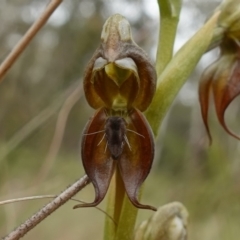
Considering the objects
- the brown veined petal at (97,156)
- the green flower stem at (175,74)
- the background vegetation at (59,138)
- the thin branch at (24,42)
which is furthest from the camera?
the background vegetation at (59,138)

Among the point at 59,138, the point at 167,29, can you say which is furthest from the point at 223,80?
the point at 59,138

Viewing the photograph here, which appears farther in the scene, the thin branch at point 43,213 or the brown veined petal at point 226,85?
the brown veined petal at point 226,85

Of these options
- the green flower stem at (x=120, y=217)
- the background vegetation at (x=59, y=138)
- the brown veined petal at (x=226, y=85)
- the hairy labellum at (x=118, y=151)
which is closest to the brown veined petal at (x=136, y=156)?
the hairy labellum at (x=118, y=151)

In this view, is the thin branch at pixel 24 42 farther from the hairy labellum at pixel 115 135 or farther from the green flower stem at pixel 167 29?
the hairy labellum at pixel 115 135

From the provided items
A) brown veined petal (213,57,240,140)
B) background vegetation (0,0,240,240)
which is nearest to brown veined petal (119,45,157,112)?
brown veined petal (213,57,240,140)

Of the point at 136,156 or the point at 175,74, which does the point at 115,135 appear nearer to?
the point at 136,156

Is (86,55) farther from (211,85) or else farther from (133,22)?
(211,85)

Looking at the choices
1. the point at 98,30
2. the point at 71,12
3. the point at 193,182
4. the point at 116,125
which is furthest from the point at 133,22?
the point at 116,125
